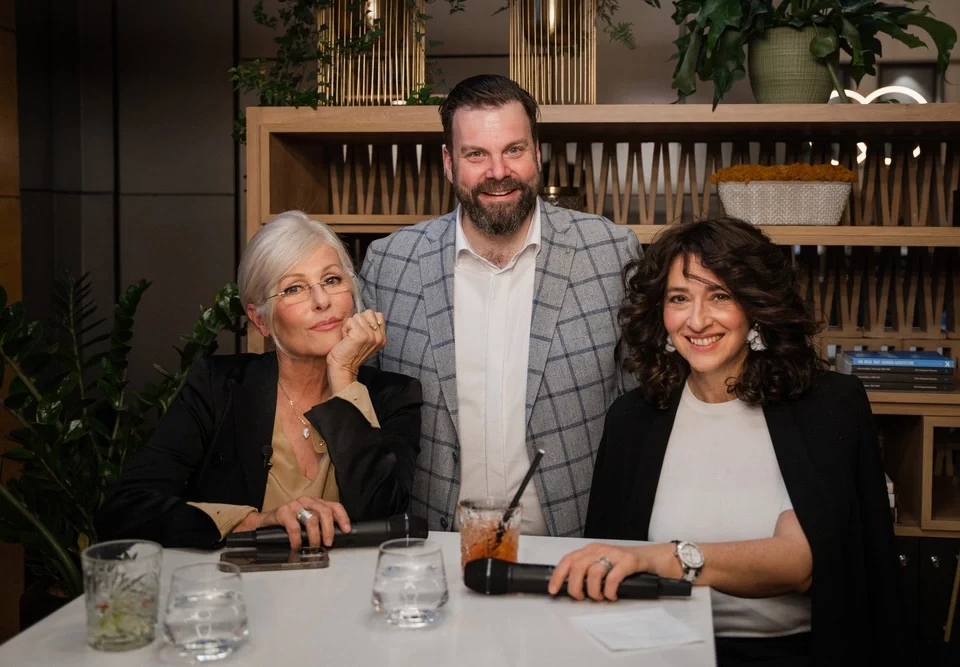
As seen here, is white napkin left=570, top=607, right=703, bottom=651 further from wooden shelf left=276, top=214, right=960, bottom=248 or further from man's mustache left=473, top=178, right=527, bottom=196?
wooden shelf left=276, top=214, right=960, bottom=248

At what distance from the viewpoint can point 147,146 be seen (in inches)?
180

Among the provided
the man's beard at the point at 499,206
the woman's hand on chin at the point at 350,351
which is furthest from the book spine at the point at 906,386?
the woman's hand on chin at the point at 350,351

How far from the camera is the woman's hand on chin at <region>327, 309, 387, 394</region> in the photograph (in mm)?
2086

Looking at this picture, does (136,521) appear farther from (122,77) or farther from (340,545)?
(122,77)

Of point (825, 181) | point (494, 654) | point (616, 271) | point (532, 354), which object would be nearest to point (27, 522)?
point (532, 354)

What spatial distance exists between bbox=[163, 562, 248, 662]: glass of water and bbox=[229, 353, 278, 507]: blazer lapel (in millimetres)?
682

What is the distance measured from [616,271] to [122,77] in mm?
2918

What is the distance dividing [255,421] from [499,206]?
82 centimetres

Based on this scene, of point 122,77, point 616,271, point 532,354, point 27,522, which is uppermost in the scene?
point 122,77

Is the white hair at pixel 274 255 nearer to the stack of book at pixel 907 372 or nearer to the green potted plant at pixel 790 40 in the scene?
the green potted plant at pixel 790 40

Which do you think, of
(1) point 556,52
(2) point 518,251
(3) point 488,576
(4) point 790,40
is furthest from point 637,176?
(3) point 488,576

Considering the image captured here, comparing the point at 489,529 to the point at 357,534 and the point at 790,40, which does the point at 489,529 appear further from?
the point at 790,40

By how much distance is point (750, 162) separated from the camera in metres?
3.74

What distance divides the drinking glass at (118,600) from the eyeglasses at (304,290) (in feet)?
2.78
